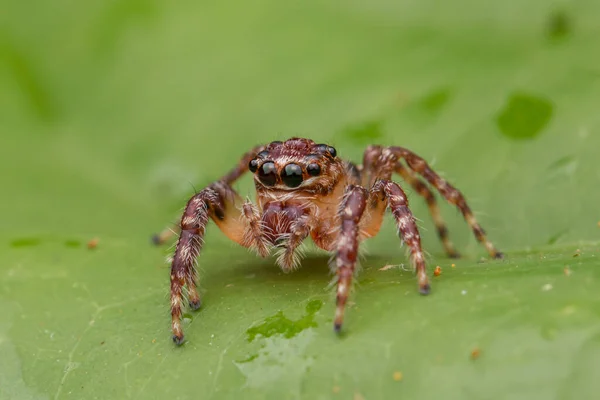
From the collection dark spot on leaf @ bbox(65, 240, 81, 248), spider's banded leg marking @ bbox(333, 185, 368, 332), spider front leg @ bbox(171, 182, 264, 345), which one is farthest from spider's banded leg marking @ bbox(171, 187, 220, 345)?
dark spot on leaf @ bbox(65, 240, 81, 248)

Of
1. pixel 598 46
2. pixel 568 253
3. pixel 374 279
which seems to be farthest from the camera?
pixel 598 46

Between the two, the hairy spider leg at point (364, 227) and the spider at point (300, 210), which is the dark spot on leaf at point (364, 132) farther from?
the hairy spider leg at point (364, 227)

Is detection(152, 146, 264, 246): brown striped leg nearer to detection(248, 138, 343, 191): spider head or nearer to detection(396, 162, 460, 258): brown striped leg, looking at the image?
detection(248, 138, 343, 191): spider head

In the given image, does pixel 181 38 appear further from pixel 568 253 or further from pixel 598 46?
pixel 568 253

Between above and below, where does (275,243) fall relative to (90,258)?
above

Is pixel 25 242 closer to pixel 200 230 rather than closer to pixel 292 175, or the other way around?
pixel 200 230

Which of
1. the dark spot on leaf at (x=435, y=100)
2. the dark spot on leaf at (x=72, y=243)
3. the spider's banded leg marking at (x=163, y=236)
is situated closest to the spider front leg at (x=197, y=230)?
the spider's banded leg marking at (x=163, y=236)

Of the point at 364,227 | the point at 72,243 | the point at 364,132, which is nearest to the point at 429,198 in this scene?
the point at 364,227

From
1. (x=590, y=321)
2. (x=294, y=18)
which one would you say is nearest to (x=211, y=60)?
(x=294, y=18)
